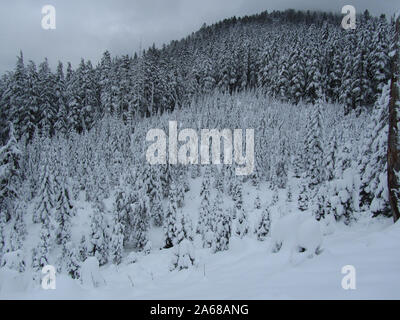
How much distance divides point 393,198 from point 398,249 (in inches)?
135

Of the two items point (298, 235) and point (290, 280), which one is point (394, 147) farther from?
point (290, 280)

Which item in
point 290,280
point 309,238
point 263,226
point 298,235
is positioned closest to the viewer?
point 290,280

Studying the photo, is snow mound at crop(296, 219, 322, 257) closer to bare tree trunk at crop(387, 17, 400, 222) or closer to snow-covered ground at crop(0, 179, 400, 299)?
snow-covered ground at crop(0, 179, 400, 299)

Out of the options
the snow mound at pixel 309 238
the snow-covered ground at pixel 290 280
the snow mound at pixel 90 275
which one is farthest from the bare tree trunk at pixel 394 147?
the snow mound at pixel 90 275

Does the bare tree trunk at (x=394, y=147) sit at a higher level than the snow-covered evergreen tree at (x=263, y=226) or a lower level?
higher

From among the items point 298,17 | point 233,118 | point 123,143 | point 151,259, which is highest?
point 298,17

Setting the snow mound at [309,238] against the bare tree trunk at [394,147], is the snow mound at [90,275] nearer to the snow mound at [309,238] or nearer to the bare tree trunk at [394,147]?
the snow mound at [309,238]

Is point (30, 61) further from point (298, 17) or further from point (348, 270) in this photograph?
point (298, 17)

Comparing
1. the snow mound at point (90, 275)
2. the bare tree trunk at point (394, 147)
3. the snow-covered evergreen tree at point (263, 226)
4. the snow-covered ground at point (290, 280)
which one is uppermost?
the bare tree trunk at point (394, 147)

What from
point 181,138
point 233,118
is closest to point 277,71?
point 233,118

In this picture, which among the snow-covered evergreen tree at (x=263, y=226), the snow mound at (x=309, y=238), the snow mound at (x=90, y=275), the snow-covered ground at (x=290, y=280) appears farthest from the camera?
the snow-covered evergreen tree at (x=263, y=226)

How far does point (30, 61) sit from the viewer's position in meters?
42.0

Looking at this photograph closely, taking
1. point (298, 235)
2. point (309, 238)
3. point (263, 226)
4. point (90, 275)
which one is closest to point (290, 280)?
point (309, 238)
